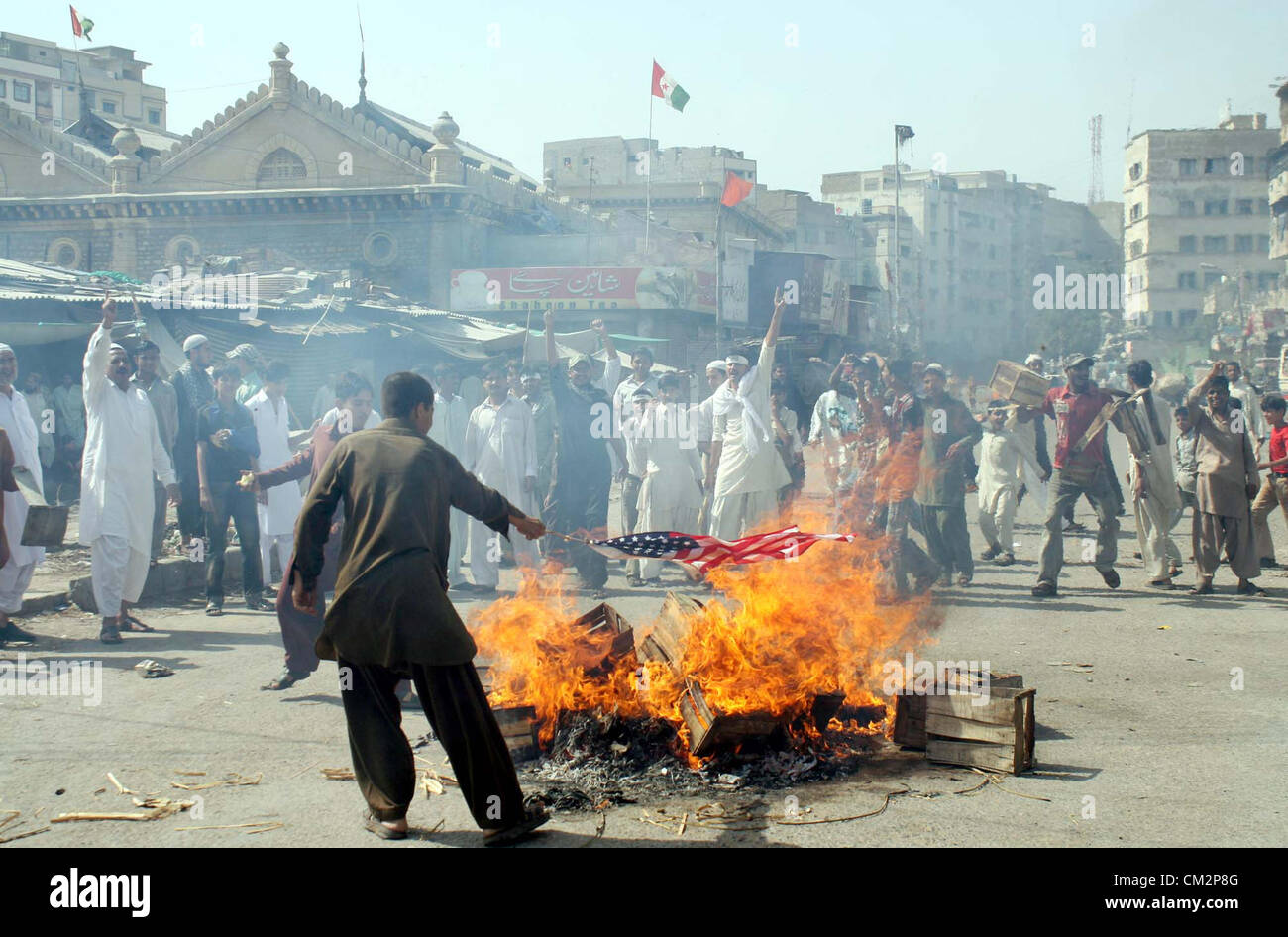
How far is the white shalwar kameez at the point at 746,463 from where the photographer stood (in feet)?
33.9

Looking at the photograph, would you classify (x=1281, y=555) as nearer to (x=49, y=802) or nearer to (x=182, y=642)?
(x=182, y=642)

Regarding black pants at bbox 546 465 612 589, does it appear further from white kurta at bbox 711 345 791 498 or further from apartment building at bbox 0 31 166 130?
apartment building at bbox 0 31 166 130

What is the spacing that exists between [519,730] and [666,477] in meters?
5.88

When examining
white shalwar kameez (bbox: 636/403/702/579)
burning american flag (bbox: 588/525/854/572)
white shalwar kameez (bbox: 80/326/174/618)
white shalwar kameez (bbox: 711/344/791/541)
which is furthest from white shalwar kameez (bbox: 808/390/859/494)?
white shalwar kameez (bbox: 80/326/174/618)

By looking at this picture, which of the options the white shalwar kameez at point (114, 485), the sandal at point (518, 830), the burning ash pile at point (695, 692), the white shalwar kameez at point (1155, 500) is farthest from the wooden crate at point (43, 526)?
the white shalwar kameez at point (1155, 500)

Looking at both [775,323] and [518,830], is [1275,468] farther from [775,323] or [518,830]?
Result: [518,830]

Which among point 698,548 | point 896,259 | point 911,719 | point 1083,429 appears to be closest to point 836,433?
point 1083,429

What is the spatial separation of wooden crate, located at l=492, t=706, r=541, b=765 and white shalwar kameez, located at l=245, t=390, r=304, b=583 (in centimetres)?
509

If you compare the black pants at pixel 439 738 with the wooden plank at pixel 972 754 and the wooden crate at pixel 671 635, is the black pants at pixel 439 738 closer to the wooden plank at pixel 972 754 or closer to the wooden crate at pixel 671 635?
the wooden crate at pixel 671 635

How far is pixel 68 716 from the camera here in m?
6.16

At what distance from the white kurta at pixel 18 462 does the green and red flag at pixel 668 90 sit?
→ 24.5 meters

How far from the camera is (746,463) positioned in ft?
34.1

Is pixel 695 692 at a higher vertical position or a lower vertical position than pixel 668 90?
lower

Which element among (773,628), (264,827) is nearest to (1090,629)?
(773,628)
